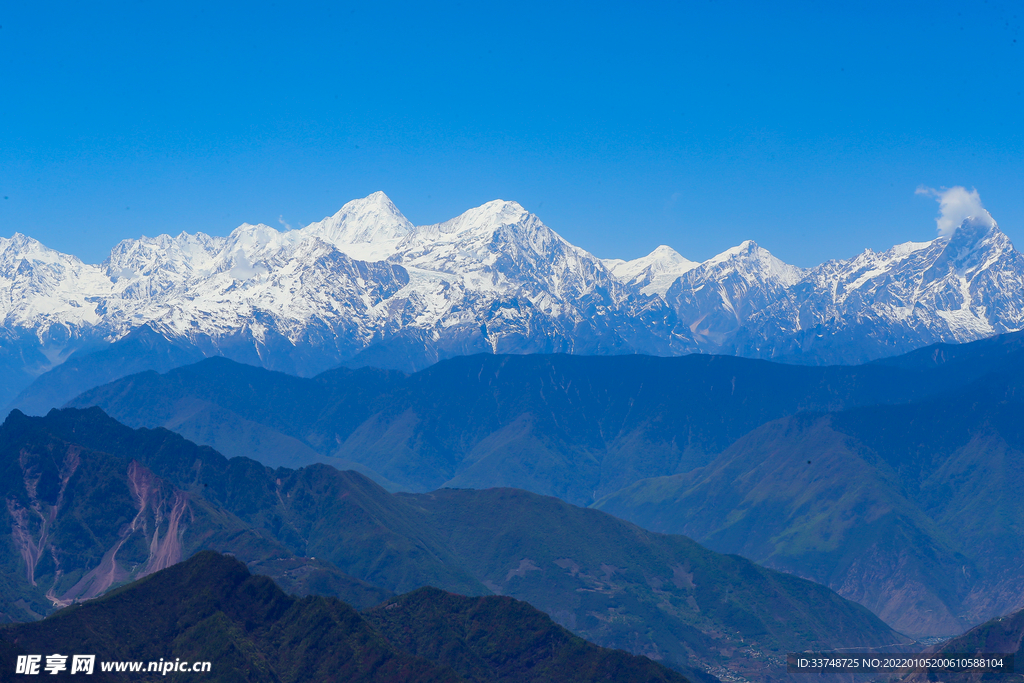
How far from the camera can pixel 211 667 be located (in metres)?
199

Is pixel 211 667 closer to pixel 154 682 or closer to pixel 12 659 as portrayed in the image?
pixel 154 682

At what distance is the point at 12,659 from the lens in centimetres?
18262

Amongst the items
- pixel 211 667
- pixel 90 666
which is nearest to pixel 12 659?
pixel 90 666

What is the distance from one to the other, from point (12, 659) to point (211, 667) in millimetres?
30652

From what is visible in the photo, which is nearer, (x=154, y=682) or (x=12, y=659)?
(x=12, y=659)

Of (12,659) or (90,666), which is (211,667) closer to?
(90,666)

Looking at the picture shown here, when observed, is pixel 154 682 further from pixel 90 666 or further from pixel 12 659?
pixel 12 659

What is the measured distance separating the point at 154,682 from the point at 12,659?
23.5 m

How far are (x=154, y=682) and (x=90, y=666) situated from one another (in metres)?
10.8

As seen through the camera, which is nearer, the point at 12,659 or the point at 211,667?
the point at 12,659

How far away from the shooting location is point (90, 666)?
7549 inches

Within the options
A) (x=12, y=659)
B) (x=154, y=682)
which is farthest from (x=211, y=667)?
(x=12, y=659)

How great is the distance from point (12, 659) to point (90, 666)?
12894 millimetres
